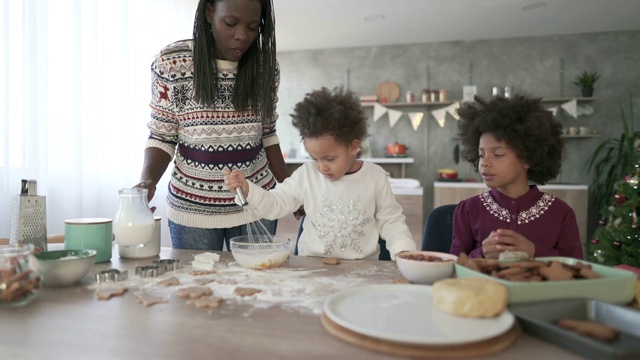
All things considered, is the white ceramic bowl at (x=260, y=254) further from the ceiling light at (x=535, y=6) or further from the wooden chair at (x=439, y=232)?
the ceiling light at (x=535, y=6)

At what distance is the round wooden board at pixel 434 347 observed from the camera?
619 millimetres

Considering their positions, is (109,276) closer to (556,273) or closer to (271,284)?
(271,284)

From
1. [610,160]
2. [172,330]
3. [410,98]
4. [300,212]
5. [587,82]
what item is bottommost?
[172,330]

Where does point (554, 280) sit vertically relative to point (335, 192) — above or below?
below

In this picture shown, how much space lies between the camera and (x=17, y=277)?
831 millimetres

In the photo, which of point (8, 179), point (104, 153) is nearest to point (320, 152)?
point (8, 179)

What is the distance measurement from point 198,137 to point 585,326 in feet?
4.02


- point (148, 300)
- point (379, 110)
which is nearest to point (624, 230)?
point (379, 110)

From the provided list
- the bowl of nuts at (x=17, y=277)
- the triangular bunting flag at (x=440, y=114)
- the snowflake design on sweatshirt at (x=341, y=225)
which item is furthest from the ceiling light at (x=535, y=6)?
the bowl of nuts at (x=17, y=277)

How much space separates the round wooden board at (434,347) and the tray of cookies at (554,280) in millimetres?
108

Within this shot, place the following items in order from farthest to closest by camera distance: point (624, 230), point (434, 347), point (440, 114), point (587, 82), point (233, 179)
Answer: point (440, 114) → point (587, 82) → point (624, 230) → point (233, 179) → point (434, 347)

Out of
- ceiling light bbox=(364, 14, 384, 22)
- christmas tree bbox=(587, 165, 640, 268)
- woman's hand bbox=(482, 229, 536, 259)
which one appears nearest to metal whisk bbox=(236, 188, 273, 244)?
woman's hand bbox=(482, 229, 536, 259)

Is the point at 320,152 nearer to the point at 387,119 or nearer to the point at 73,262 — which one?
the point at 73,262

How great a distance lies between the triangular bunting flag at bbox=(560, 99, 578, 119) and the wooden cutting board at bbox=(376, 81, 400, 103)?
1.72 meters
